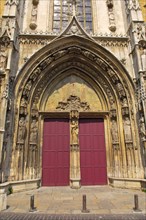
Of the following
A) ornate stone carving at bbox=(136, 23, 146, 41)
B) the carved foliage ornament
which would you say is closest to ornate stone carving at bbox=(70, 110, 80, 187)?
the carved foliage ornament

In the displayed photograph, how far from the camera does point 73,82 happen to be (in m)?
9.45

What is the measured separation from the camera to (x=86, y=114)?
8812 mm

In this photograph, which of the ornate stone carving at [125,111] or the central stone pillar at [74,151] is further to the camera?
the ornate stone carving at [125,111]

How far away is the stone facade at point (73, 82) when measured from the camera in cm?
739

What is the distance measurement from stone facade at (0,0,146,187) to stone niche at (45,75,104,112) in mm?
52

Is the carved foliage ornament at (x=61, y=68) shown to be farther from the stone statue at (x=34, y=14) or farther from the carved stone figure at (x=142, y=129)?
the stone statue at (x=34, y=14)

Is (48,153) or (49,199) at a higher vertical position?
(48,153)

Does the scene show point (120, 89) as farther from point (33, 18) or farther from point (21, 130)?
point (33, 18)

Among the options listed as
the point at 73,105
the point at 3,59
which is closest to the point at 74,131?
the point at 73,105

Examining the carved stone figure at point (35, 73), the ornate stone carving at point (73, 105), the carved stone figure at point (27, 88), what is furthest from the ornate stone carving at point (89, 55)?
the carved stone figure at point (27, 88)

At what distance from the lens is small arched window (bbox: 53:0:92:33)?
1020cm

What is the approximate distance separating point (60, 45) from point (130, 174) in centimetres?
697

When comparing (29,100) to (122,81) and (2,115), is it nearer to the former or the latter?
(2,115)

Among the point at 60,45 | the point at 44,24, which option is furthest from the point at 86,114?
the point at 44,24
